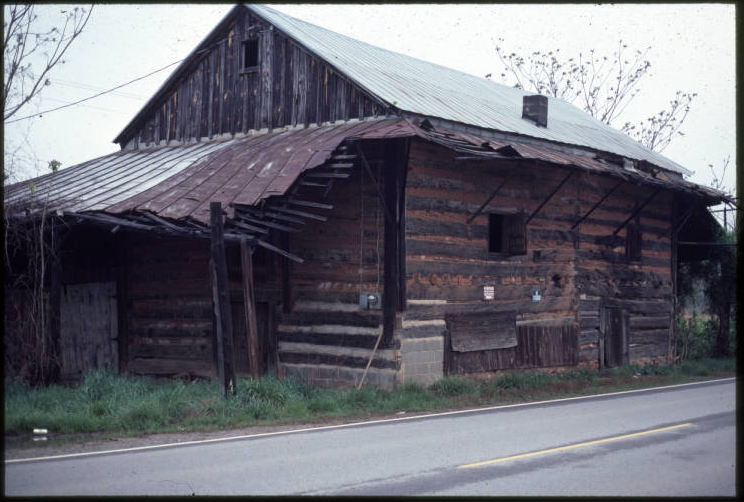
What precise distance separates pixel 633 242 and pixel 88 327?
15113 millimetres

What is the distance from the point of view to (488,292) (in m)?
18.5

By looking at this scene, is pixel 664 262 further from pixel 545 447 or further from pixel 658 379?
pixel 545 447

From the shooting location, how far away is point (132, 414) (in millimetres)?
12062

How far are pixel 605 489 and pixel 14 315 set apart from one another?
1504 centimetres

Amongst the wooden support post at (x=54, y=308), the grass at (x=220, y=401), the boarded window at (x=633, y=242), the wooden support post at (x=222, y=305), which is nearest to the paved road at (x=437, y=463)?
the grass at (x=220, y=401)

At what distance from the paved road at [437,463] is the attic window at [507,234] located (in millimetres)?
7078

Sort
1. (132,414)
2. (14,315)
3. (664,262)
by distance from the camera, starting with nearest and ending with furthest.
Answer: (132,414)
(14,315)
(664,262)

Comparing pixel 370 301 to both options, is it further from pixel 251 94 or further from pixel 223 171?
pixel 251 94

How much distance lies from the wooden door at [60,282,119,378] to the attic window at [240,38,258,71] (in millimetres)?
6343

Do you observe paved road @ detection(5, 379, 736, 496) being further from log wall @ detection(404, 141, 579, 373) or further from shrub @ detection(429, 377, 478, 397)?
log wall @ detection(404, 141, 579, 373)

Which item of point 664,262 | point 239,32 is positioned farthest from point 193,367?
point 664,262

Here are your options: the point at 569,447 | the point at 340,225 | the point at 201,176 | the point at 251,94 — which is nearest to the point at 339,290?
the point at 340,225

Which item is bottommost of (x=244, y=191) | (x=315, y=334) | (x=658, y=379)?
(x=658, y=379)

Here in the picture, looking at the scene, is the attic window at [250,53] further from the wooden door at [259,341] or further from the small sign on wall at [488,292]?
the small sign on wall at [488,292]
